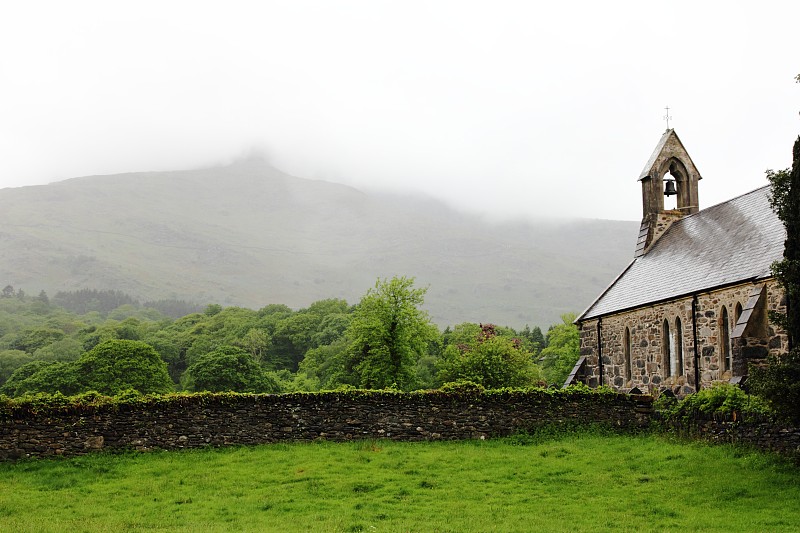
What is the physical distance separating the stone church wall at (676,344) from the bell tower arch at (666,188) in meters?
6.41

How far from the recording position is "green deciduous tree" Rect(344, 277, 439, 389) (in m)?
44.4

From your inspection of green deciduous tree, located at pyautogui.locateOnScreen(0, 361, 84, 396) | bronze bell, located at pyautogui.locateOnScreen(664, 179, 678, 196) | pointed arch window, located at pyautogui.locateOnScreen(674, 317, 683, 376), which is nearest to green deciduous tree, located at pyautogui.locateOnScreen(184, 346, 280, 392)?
green deciduous tree, located at pyautogui.locateOnScreen(0, 361, 84, 396)

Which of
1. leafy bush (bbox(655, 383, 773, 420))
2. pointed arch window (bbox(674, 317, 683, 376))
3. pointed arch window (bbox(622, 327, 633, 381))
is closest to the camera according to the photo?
leafy bush (bbox(655, 383, 773, 420))

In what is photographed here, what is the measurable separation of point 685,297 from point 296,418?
50.6 feet

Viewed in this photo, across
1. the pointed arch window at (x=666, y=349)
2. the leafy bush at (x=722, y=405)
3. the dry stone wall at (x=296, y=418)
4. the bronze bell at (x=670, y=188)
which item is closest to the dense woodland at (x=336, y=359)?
the dry stone wall at (x=296, y=418)

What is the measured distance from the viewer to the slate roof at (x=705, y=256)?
2653 cm

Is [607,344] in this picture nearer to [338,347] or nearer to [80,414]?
[80,414]

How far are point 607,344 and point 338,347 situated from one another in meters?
54.5

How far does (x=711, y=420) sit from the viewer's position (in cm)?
2173

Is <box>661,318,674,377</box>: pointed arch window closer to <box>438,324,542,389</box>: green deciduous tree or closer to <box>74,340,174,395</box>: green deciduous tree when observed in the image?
<box>438,324,542,389</box>: green deciduous tree

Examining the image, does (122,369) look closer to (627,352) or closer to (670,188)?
(627,352)

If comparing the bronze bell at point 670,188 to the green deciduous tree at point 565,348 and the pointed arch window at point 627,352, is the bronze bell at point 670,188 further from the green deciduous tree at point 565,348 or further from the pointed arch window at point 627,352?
the green deciduous tree at point 565,348

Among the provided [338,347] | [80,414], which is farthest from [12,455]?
[338,347]

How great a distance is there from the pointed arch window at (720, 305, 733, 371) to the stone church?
4cm
